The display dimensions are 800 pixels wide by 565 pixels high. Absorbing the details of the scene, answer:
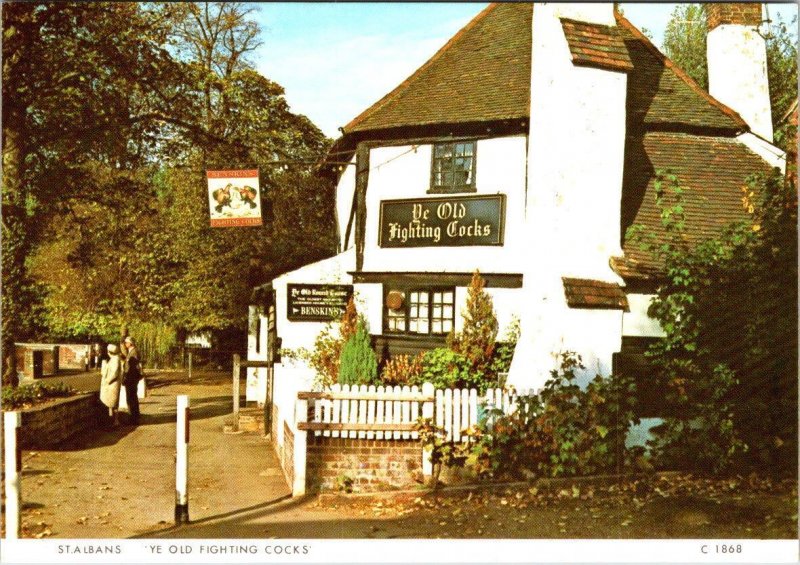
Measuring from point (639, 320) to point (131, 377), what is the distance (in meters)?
8.54

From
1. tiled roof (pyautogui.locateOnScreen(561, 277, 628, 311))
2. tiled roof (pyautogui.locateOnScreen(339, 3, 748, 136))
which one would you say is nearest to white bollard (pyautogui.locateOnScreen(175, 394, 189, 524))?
tiled roof (pyautogui.locateOnScreen(561, 277, 628, 311))

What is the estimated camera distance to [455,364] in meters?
12.1

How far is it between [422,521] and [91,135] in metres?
7.28

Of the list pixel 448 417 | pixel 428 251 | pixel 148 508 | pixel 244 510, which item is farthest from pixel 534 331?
pixel 148 508

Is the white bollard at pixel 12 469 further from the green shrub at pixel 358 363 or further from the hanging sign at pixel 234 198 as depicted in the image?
the green shrub at pixel 358 363

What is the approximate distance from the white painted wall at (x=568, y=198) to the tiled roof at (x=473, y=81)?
2.07 metres

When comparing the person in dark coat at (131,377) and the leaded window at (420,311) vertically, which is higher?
the leaded window at (420,311)

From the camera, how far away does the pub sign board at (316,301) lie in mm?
13117

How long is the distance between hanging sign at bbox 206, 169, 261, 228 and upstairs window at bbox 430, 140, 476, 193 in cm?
304

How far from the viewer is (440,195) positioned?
12.8m

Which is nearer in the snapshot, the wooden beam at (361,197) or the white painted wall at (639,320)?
the white painted wall at (639,320)

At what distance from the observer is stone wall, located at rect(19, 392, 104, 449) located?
986 centimetres

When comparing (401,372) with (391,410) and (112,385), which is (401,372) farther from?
(112,385)

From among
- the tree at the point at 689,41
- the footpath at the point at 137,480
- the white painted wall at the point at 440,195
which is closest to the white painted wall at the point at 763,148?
the white painted wall at the point at 440,195
